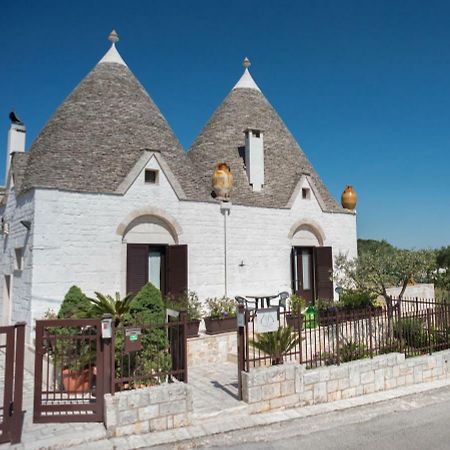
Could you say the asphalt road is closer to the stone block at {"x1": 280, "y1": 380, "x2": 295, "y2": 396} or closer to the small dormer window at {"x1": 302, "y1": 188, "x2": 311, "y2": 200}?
the stone block at {"x1": 280, "y1": 380, "x2": 295, "y2": 396}

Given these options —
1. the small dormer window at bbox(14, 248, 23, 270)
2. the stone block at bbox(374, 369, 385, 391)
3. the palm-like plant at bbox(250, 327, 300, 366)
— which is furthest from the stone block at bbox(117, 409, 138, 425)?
the small dormer window at bbox(14, 248, 23, 270)

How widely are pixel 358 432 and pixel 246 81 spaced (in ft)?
56.1

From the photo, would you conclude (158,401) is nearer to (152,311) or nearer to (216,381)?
(152,311)

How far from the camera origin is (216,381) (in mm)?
9109

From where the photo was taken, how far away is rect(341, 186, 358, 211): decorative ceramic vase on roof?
18.6 m

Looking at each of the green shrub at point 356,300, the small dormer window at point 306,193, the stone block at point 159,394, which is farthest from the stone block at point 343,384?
the small dormer window at point 306,193

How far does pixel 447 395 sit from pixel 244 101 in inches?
577

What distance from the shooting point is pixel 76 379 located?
289 inches

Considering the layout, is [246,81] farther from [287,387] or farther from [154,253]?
[287,387]

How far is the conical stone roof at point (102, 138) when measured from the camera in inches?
495

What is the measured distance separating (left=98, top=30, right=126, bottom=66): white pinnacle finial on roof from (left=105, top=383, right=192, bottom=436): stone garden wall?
44.2 ft

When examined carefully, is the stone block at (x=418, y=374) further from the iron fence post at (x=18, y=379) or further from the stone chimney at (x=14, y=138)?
the stone chimney at (x=14, y=138)

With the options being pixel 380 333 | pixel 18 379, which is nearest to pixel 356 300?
pixel 380 333

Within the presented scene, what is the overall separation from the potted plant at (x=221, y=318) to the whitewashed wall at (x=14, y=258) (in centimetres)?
497
